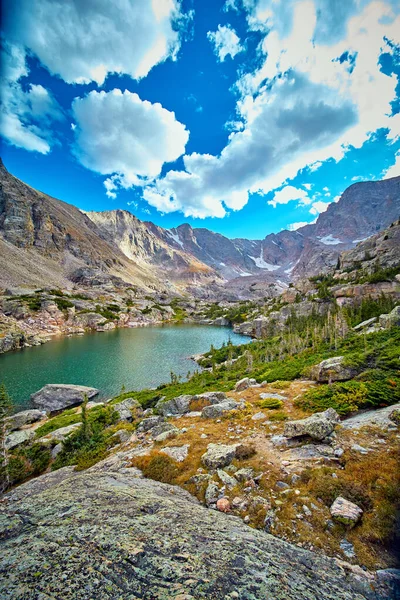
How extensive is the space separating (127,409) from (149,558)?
23.2 m

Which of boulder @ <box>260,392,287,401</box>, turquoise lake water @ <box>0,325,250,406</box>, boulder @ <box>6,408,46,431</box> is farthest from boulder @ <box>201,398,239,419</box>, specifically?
turquoise lake water @ <box>0,325,250,406</box>

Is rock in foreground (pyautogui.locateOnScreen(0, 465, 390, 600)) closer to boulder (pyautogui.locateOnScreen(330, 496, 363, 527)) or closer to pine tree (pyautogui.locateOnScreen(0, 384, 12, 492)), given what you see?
boulder (pyautogui.locateOnScreen(330, 496, 363, 527))

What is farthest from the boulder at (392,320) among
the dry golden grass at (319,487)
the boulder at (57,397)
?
the boulder at (57,397)

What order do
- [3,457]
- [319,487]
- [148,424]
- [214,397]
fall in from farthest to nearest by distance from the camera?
[214,397] < [148,424] < [3,457] < [319,487]

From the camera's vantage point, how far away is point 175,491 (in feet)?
29.8

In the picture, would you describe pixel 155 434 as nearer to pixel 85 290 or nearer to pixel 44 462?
pixel 44 462

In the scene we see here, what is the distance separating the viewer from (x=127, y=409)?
26281 millimetres

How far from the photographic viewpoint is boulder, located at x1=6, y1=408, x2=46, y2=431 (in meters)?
28.3

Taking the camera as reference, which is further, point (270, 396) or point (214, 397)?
point (214, 397)

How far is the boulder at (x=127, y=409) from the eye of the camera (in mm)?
24402

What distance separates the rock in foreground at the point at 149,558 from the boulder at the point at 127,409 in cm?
1782

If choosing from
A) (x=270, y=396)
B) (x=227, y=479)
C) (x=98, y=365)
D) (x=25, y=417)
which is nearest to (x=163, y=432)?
(x=227, y=479)

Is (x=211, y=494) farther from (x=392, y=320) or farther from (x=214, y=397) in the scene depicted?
(x=392, y=320)

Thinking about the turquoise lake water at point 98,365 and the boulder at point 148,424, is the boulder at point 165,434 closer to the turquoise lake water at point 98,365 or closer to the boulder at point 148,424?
the boulder at point 148,424
